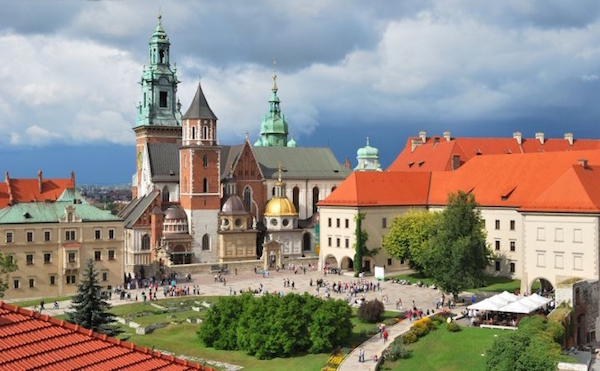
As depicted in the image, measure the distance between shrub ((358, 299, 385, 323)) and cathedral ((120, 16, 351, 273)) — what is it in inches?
1226

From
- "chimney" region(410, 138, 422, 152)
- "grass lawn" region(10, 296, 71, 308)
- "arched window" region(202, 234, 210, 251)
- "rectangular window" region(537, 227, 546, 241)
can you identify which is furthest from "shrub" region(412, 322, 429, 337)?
"chimney" region(410, 138, 422, 152)

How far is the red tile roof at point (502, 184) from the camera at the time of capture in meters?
55.2

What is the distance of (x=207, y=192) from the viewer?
277 ft

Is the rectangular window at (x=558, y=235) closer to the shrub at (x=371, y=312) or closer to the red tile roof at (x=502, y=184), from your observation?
the red tile roof at (x=502, y=184)

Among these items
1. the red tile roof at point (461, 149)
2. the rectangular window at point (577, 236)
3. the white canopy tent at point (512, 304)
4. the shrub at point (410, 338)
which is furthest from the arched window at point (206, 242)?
the shrub at point (410, 338)

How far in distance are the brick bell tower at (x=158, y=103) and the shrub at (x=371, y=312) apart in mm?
54435

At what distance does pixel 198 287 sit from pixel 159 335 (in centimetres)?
1916

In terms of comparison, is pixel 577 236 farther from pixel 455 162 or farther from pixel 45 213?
pixel 45 213

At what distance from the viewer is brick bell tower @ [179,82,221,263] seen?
8331 cm

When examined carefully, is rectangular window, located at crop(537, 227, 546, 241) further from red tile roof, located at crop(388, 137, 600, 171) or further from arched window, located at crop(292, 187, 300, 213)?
arched window, located at crop(292, 187, 300, 213)

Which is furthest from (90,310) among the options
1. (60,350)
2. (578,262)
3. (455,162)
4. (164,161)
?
(164,161)

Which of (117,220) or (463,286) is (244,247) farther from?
(463,286)

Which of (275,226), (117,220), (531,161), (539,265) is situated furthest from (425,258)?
(275,226)

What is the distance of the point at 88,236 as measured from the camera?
218ft
